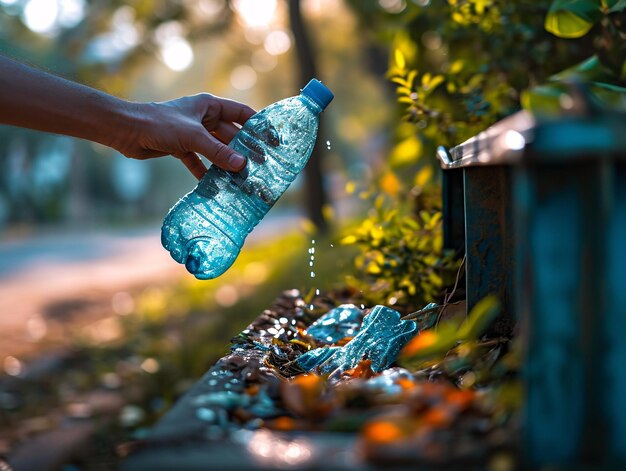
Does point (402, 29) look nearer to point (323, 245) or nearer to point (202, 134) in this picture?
point (202, 134)

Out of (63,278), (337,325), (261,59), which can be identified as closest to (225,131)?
(337,325)

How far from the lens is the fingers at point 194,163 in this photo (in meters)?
2.95

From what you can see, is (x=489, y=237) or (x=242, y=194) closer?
(x=489, y=237)

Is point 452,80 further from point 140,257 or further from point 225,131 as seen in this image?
point 140,257

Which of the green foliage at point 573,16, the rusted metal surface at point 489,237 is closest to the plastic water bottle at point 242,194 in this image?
the rusted metal surface at point 489,237

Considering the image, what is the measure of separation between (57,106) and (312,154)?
8.14 metres

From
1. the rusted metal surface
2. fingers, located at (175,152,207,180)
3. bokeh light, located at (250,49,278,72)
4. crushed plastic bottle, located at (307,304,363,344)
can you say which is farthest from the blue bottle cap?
bokeh light, located at (250,49,278,72)

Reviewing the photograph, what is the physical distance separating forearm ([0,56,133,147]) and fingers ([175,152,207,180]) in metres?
0.35

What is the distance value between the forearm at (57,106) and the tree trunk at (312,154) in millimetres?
7604

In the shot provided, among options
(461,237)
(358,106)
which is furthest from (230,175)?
(358,106)

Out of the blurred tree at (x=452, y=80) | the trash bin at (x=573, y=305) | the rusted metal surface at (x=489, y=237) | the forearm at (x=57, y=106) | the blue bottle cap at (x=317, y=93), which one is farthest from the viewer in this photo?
the blurred tree at (x=452, y=80)

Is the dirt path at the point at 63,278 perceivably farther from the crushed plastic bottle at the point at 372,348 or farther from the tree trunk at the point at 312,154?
the crushed plastic bottle at the point at 372,348

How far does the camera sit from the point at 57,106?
8.36 ft

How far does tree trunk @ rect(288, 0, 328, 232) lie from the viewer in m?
10.5
